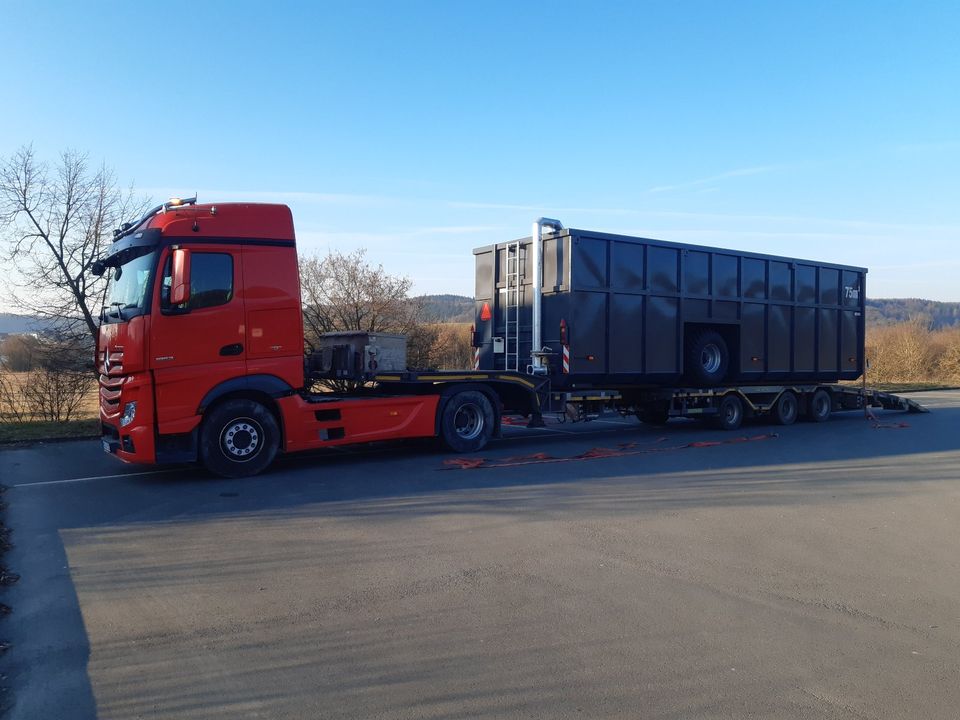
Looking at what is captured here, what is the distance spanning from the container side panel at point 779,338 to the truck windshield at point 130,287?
12.9m

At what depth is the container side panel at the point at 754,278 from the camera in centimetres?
1631

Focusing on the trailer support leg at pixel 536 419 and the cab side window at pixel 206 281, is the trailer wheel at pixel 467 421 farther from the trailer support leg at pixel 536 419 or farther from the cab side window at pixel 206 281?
the cab side window at pixel 206 281

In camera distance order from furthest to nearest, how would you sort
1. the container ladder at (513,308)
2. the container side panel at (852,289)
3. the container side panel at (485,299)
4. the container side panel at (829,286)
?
the container side panel at (852,289), the container side panel at (829,286), the container side panel at (485,299), the container ladder at (513,308)

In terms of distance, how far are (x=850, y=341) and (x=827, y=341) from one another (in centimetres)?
116

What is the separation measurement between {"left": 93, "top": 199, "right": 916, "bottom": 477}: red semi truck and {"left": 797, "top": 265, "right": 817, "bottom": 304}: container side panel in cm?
1022

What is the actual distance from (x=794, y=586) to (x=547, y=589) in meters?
1.89

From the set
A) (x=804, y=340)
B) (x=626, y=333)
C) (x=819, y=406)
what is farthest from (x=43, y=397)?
(x=819, y=406)

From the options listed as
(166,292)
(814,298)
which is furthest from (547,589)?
(814,298)

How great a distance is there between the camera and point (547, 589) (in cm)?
553

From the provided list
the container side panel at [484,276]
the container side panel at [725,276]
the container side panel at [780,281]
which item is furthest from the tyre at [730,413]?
the container side panel at [484,276]

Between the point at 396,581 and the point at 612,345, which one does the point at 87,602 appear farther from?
the point at 612,345

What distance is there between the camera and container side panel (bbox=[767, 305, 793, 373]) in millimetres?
16969

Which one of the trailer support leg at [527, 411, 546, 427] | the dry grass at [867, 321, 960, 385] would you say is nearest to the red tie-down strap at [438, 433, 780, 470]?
the trailer support leg at [527, 411, 546, 427]

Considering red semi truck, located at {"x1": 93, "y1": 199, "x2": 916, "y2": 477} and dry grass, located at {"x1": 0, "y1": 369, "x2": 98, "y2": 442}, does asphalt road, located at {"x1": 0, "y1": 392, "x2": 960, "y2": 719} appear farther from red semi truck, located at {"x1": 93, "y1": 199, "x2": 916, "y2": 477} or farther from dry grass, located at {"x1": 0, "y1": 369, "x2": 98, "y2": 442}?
dry grass, located at {"x1": 0, "y1": 369, "x2": 98, "y2": 442}
